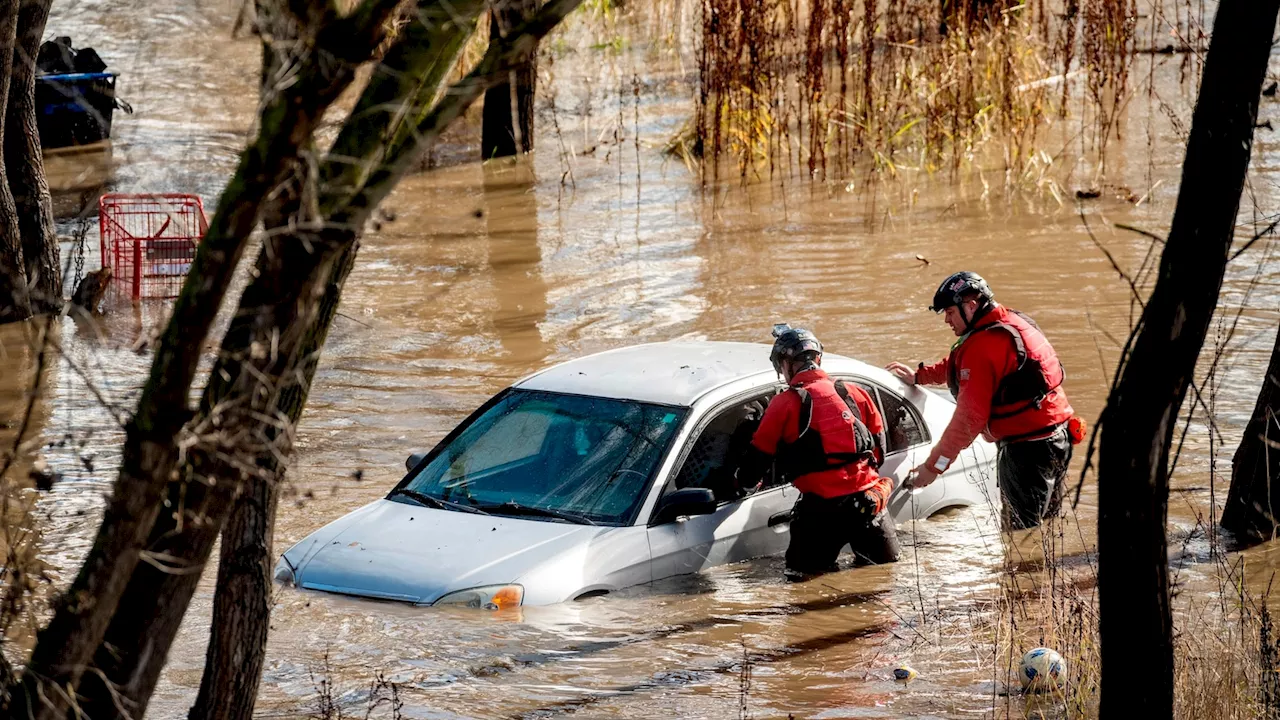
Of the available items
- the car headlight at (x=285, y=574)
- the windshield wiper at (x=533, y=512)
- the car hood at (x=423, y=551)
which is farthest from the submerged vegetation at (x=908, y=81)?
the car headlight at (x=285, y=574)

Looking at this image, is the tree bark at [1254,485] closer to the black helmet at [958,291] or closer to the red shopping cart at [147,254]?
the black helmet at [958,291]

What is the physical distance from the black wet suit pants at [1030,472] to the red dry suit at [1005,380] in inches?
2.5

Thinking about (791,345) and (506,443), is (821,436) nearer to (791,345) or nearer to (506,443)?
(791,345)

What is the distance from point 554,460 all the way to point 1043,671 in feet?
8.35

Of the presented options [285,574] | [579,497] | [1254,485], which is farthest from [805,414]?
[1254,485]

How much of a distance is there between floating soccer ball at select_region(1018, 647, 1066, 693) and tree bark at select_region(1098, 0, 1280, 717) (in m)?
1.44

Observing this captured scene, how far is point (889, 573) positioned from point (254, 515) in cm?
422

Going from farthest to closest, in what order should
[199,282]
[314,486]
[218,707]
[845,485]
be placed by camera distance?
[314,486]
[845,485]
[218,707]
[199,282]

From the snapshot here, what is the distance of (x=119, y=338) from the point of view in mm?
13695

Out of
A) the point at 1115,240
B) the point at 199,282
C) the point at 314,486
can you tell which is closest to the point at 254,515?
the point at 199,282

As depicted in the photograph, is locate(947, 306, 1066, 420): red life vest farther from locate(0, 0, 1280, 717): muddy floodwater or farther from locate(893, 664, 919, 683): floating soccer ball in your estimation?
locate(893, 664, 919, 683): floating soccer ball

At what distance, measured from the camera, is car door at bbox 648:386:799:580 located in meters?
7.67

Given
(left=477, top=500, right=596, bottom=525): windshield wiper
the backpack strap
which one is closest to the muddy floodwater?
(left=477, top=500, right=596, bottom=525): windshield wiper

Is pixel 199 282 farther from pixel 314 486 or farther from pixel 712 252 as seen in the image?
pixel 712 252
